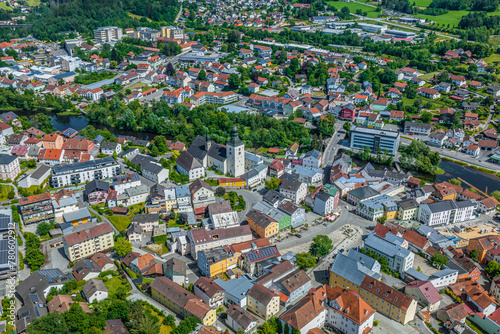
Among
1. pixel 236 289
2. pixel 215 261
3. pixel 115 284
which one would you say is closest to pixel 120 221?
pixel 115 284

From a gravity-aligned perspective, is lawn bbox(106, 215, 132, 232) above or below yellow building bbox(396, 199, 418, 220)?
below

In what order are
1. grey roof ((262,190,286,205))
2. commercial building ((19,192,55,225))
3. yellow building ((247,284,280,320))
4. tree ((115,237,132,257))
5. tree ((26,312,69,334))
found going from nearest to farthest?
tree ((26,312,69,334)) → yellow building ((247,284,280,320)) → tree ((115,237,132,257)) → commercial building ((19,192,55,225)) → grey roof ((262,190,286,205))

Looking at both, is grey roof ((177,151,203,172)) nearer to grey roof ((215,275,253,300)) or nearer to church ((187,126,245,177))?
church ((187,126,245,177))

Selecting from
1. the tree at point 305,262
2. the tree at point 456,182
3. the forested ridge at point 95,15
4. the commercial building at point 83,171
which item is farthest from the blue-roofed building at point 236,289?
the forested ridge at point 95,15

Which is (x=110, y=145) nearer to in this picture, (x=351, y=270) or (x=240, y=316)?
(x=240, y=316)

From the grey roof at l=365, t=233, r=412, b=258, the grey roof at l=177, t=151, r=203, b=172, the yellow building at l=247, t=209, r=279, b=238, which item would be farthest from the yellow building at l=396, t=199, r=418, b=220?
the grey roof at l=177, t=151, r=203, b=172

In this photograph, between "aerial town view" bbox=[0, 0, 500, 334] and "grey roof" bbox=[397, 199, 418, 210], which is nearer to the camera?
"aerial town view" bbox=[0, 0, 500, 334]
